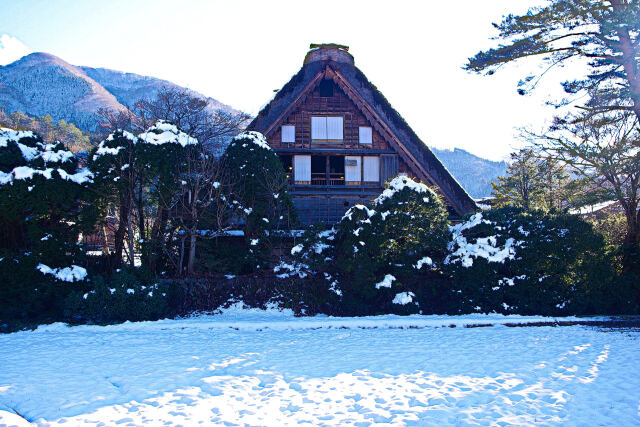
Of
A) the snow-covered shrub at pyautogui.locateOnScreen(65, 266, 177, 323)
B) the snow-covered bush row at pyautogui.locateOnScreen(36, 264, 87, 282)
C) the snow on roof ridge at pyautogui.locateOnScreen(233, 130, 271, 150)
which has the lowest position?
the snow-covered shrub at pyautogui.locateOnScreen(65, 266, 177, 323)

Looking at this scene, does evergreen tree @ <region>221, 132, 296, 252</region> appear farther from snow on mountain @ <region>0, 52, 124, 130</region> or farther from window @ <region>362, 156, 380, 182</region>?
snow on mountain @ <region>0, 52, 124, 130</region>

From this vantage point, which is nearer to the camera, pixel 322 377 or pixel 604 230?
pixel 322 377

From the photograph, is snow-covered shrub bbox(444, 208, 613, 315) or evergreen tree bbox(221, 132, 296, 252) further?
evergreen tree bbox(221, 132, 296, 252)

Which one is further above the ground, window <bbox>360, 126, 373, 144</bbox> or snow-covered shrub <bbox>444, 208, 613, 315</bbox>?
window <bbox>360, 126, 373, 144</bbox>

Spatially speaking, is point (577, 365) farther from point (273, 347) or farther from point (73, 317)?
point (73, 317)

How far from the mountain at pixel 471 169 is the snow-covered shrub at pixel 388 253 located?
272ft

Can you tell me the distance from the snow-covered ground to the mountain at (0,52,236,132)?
109 meters

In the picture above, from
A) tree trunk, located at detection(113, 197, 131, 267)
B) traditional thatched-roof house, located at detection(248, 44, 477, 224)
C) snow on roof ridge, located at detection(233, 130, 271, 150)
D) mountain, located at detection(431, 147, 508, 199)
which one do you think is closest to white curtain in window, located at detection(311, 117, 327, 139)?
traditional thatched-roof house, located at detection(248, 44, 477, 224)

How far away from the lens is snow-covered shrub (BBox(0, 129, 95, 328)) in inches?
388

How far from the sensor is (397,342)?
27.1 feet

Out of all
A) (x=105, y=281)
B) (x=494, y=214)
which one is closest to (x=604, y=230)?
(x=494, y=214)

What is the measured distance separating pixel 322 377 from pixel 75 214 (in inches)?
355

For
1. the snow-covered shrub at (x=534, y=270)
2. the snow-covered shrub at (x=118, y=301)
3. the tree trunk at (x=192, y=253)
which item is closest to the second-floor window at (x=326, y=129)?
the tree trunk at (x=192, y=253)

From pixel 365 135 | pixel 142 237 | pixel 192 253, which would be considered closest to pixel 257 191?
pixel 192 253
